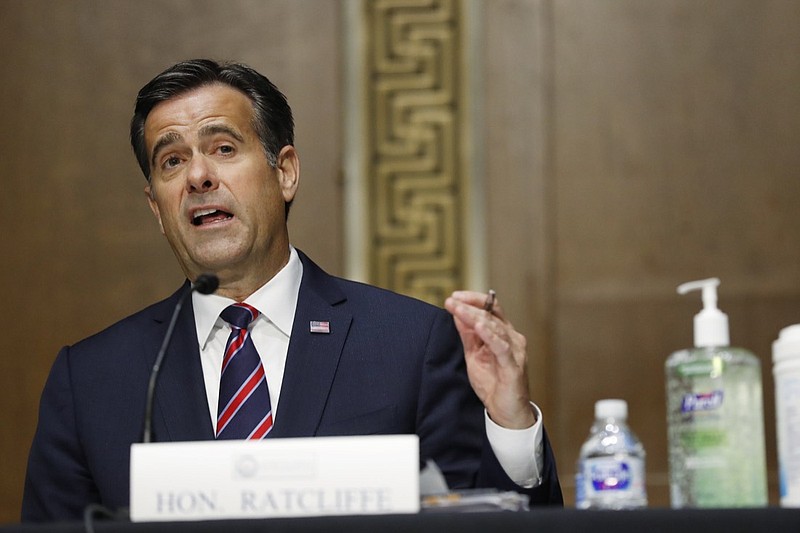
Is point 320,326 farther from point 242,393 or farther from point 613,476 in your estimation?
point 613,476

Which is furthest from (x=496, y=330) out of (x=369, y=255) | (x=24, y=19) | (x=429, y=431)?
(x=24, y=19)

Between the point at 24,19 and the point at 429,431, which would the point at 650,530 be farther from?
the point at 24,19

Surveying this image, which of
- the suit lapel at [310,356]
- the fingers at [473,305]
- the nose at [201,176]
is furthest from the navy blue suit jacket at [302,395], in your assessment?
the fingers at [473,305]

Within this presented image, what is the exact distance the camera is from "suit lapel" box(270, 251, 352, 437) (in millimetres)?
2102

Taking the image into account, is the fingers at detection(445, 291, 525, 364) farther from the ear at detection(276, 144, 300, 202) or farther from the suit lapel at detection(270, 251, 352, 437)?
the ear at detection(276, 144, 300, 202)

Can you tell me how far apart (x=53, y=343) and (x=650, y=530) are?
3.02 m

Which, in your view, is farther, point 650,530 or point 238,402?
point 238,402

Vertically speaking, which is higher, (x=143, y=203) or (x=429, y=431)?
(x=143, y=203)

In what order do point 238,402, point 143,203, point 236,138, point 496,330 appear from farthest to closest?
point 143,203 < point 236,138 < point 238,402 < point 496,330

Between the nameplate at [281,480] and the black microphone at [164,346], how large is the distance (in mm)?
163

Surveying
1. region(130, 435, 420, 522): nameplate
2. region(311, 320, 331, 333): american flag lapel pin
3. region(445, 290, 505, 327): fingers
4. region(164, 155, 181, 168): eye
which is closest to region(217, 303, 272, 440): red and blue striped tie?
region(311, 320, 331, 333): american flag lapel pin

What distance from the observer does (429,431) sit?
217 centimetres

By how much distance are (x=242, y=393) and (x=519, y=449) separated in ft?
1.68

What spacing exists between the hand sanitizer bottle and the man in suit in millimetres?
482
